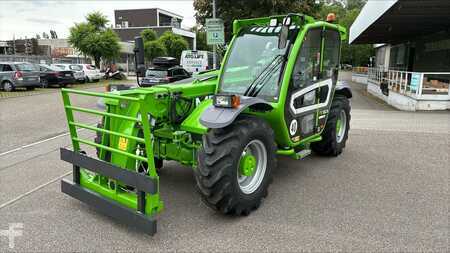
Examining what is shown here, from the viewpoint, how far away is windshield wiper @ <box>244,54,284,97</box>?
14.6 ft

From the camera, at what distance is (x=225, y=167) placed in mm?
3496

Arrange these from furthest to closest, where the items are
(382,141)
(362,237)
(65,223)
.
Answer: (382,141) < (65,223) < (362,237)

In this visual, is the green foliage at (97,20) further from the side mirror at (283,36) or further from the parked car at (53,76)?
the side mirror at (283,36)

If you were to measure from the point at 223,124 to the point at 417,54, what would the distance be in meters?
26.5

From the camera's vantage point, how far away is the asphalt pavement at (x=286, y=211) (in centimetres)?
332

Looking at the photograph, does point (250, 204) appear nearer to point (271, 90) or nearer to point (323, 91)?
point (271, 90)

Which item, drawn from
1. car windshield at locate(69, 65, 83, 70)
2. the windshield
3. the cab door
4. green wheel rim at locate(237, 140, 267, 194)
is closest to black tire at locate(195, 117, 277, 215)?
green wheel rim at locate(237, 140, 267, 194)

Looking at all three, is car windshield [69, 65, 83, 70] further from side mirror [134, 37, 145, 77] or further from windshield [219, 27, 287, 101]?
side mirror [134, 37, 145, 77]

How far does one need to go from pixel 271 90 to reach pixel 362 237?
1.98 m

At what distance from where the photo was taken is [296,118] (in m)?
4.65

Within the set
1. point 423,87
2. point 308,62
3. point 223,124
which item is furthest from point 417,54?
point 223,124

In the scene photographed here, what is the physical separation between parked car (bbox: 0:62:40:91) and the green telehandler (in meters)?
15.8

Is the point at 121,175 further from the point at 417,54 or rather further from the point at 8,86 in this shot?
the point at 417,54

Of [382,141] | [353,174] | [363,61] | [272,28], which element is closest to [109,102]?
[272,28]
